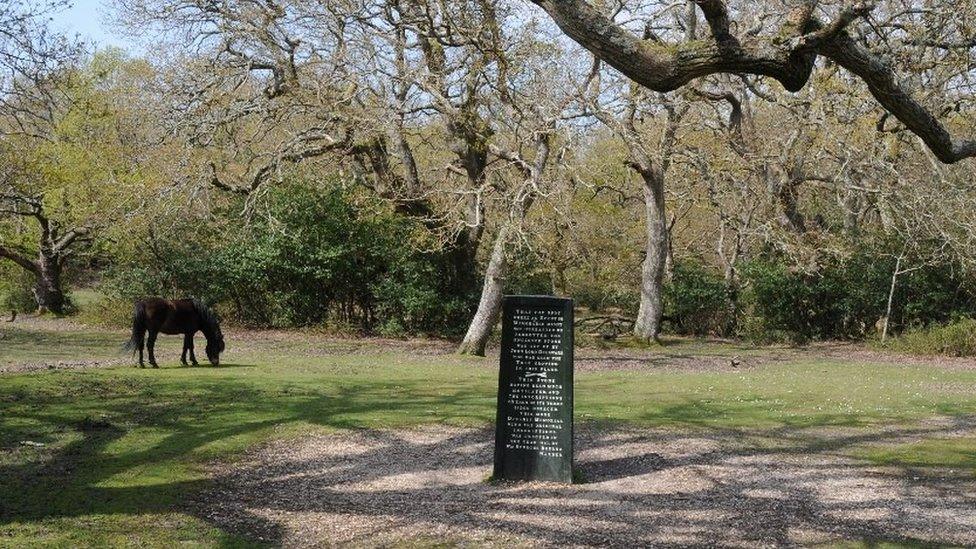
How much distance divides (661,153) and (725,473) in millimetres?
16026

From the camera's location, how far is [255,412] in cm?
1284

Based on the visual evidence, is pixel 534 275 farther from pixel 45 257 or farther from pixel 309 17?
pixel 45 257

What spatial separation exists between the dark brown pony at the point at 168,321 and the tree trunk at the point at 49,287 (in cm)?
1755

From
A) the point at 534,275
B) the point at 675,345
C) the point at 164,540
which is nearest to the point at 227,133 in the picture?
the point at 534,275

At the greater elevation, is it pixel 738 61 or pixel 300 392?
pixel 738 61

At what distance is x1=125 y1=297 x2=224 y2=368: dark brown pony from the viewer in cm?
1778

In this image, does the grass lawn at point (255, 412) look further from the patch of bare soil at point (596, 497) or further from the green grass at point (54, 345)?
the patch of bare soil at point (596, 497)

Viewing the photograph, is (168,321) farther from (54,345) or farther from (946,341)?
(946,341)

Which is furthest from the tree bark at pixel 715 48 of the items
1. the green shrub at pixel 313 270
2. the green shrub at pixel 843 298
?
the green shrub at pixel 843 298

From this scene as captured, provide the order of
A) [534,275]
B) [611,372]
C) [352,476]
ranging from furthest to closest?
[534,275] < [611,372] < [352,476]

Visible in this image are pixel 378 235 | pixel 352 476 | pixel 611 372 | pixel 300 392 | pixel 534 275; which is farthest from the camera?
pixel 534 275

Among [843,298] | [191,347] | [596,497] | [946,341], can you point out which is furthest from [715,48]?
[843,298]

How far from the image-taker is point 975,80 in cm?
2669

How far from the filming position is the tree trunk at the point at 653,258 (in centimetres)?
2839
